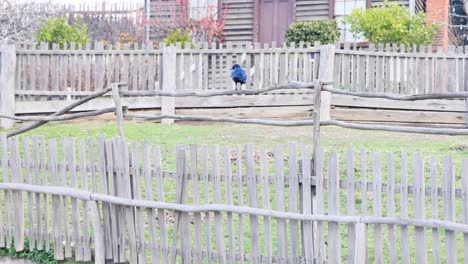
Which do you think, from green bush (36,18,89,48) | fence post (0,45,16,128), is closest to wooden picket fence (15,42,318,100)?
fence post (0,45,16,128)

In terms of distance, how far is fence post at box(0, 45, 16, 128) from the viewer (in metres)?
14.4

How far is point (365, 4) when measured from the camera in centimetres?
2069

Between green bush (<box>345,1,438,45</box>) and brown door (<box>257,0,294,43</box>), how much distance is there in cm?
333

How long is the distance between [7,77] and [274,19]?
29.5 feet

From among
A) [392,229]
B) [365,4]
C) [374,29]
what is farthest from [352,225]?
[365,4]

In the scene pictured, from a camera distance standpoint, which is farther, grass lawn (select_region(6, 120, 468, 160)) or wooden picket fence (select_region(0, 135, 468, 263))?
grass lawn (select_region(6, 120, 468, 160))

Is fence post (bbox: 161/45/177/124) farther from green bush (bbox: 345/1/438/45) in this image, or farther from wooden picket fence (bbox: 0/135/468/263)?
wooden picket fence (bbox: 0/135/468/263)

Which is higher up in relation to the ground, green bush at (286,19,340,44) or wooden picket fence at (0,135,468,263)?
green bush at (286,19,340,44)

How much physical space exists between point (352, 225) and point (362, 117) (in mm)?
8546

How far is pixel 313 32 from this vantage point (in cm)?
1889

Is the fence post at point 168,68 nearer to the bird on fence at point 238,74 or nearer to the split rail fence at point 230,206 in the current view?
the bird on fence at point 238,74

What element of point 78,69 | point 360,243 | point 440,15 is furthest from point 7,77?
point 440,15

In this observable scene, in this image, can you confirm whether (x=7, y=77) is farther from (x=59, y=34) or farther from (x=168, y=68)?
(x=59, y=34)

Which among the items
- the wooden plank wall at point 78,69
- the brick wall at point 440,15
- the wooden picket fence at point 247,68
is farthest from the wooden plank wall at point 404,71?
the brick wall at point 440,15
